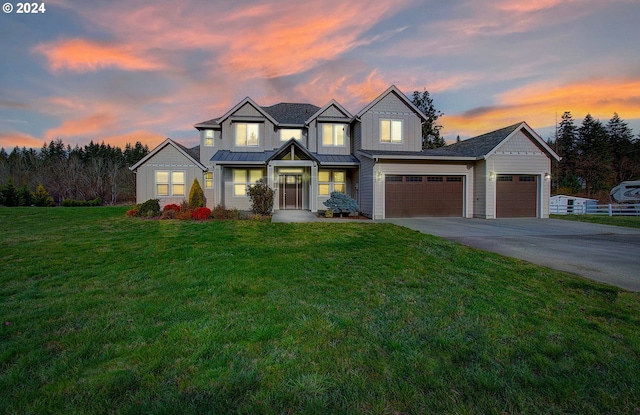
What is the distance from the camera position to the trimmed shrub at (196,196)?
57.4 ft

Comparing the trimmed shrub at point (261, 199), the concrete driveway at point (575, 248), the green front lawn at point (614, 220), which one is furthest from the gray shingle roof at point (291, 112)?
the green front lawn at point (614, 220)

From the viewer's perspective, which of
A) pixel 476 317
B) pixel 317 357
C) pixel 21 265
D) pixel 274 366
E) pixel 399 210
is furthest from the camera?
pixel 399 210

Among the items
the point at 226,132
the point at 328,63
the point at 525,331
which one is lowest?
the point at 525,331

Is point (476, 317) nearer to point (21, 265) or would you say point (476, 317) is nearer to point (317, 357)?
point (317, 357)

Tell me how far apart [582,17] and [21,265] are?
67.2 ft

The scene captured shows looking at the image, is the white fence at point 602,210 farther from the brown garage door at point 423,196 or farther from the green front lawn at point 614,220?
the brown garage door at point 423,196

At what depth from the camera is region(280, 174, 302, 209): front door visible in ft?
62.8

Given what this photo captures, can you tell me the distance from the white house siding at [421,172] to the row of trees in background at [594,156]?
29872mm

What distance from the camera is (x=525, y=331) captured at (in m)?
3.10

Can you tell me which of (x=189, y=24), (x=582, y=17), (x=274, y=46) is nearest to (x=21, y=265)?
(x=189, y=24)

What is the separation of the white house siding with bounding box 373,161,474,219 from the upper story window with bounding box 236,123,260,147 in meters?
8.34

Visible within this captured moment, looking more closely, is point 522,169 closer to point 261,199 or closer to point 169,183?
point 261,199
